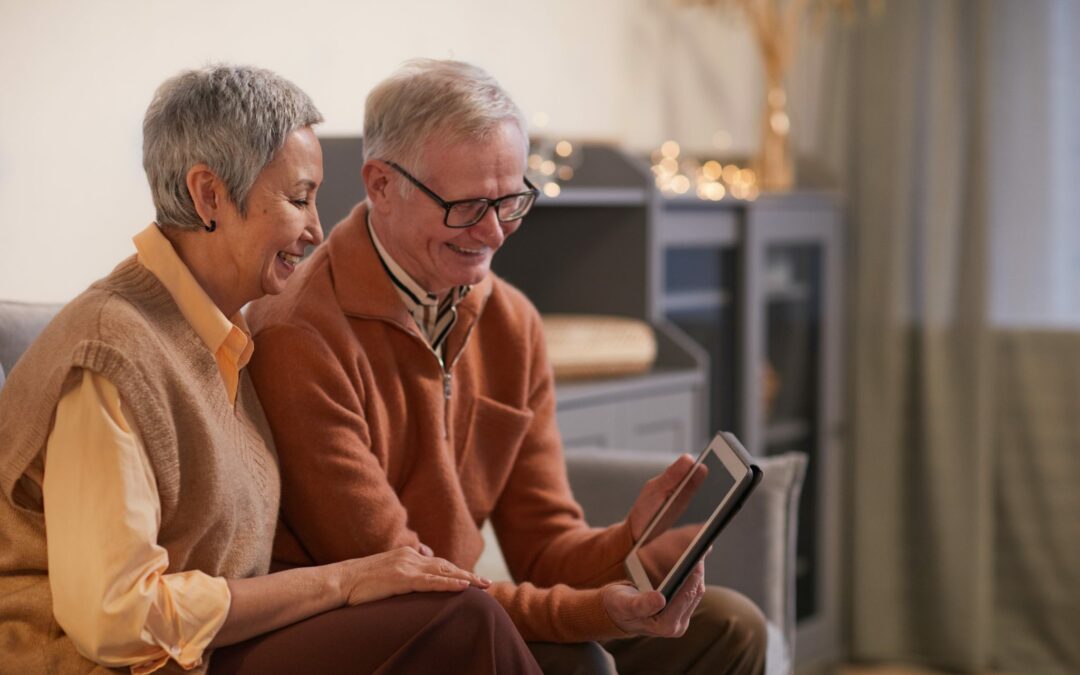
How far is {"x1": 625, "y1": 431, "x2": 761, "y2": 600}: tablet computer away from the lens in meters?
1.38

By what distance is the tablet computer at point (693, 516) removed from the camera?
1378 millimetres

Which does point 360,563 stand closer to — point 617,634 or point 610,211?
point 617,634

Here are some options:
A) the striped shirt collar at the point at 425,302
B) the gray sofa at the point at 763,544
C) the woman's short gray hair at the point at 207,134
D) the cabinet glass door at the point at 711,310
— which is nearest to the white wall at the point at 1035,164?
the cabinet glass door at the point at 711,310

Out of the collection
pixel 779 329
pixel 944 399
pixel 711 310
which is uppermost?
pixel 711 310

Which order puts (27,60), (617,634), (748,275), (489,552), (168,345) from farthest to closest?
(748,275) → (489,552) → (27,60) → (617,634) → (168,345)

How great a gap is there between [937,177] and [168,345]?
2605 millimetres

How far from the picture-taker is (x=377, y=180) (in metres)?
1.55

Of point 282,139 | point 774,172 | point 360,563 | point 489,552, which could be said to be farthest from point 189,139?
point 774,172

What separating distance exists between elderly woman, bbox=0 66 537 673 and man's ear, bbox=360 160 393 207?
0.19m

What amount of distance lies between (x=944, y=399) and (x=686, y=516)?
2.05 metres

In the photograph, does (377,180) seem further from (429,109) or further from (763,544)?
(763,544)

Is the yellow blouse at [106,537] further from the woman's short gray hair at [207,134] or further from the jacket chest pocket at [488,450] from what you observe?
the jacket chest pocket at [488,450]

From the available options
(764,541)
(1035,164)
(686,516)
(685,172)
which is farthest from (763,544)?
(1035,164)

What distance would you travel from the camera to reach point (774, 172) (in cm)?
336
